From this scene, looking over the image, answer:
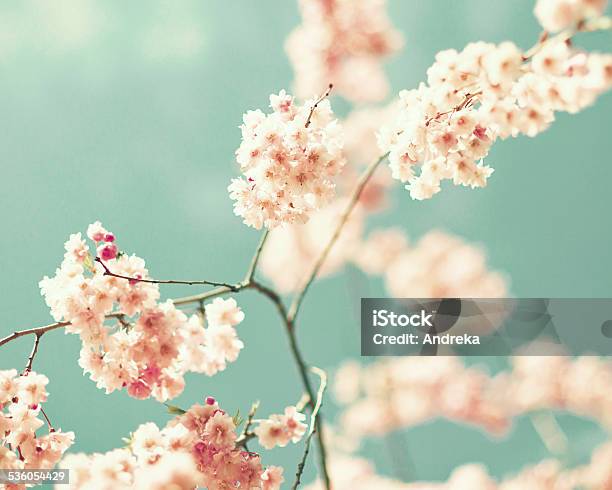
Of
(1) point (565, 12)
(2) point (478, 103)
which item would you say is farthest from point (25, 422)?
(1) point (565, 12)

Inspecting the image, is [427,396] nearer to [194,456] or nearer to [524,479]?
[524,479]

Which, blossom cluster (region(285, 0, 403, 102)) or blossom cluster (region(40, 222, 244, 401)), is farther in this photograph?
blossom cluster (region(285, 0, 403, 102))

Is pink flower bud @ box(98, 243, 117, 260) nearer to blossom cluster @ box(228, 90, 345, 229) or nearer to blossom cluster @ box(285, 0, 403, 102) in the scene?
blossom cluster @ box(228, 90, 345, 229)

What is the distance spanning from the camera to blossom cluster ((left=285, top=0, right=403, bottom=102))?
17.5ft

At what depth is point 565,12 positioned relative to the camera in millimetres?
1898

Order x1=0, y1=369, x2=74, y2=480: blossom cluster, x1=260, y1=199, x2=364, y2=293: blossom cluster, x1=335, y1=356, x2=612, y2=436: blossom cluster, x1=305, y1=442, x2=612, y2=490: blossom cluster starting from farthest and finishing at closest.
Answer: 1. x1=260, y1=199, x2=364, y2=293: blossom cluster
2. x1=335, y1=356, x2=612, y2=436: blossom cluster
3. x1=305, y1=442, x2=612, y2=490: blossom cluster
4. x1=0, y1=369, x2=74, y2=480: blossom cluster

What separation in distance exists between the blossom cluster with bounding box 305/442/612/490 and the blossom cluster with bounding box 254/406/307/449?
162 centimetres

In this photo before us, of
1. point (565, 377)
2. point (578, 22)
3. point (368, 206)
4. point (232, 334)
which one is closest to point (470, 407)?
point (565, 377)

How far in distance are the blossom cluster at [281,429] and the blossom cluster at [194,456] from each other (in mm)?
119

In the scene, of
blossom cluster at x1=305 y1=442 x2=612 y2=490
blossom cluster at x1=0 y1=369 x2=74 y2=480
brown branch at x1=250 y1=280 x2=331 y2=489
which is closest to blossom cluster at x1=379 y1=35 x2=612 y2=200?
brown branch at x1=250 y1=280 x2=331 y2=489

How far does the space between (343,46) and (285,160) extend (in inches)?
128

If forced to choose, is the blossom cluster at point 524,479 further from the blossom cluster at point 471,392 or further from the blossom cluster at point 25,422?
the blossom cluster at point 25,422

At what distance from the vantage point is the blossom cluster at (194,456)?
7.72 feet

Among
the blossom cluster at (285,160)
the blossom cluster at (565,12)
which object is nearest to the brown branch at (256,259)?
the blossom cluster at (285,160)
